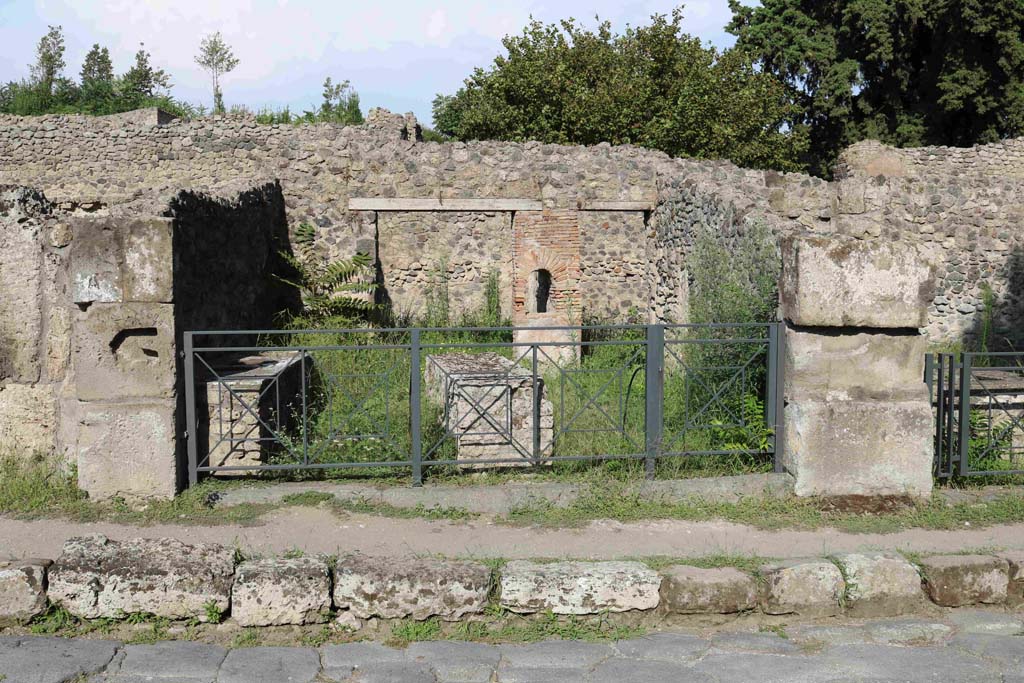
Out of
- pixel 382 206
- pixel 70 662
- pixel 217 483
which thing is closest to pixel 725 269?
pixel 382 206

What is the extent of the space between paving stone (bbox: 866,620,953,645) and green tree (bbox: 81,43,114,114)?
80.9ft

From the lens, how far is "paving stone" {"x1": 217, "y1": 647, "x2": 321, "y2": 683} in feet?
13.2

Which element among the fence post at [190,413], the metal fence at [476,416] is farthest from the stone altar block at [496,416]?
the fence post at [190,413]

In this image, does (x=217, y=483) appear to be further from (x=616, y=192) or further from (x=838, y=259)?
(x=616, y=192)

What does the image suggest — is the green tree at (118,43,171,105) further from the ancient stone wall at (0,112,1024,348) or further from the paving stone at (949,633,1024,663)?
the paving stone at (949,633,1024,663)

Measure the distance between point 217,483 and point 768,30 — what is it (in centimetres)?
2379

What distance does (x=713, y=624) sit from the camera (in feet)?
15.4

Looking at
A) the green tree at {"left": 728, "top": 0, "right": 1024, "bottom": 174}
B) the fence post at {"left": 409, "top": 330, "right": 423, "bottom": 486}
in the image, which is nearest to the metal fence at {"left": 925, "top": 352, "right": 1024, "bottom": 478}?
the fence post at {"left": 409, "top": 330, "right": 423, "bottom": 486}

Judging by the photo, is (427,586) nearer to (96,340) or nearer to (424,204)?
(96,340)

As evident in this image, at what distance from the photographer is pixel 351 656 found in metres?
4.27

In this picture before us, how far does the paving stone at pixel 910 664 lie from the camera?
4.09 metres

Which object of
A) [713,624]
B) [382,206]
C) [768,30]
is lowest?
[713,624]

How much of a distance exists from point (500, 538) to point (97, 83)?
25.9 meters

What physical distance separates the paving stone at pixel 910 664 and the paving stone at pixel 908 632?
0.09 meters
